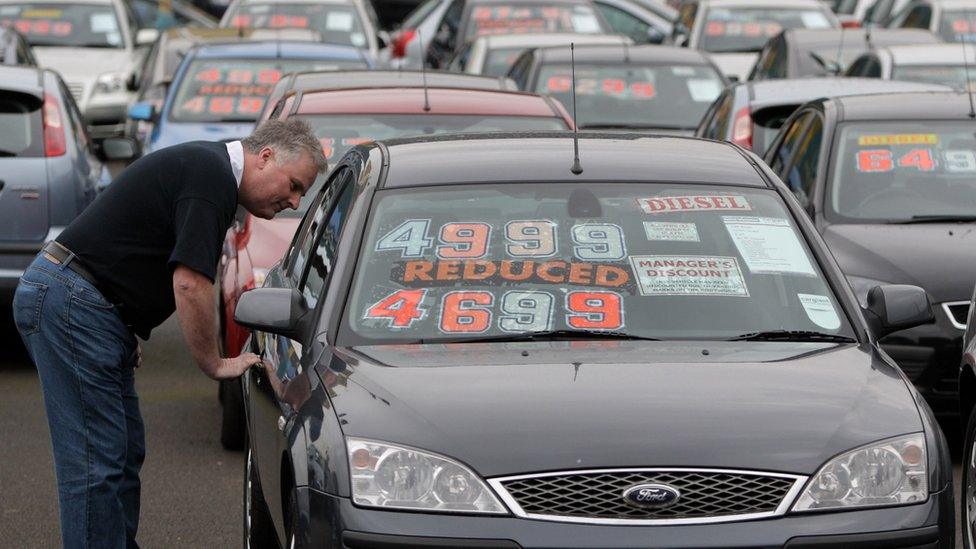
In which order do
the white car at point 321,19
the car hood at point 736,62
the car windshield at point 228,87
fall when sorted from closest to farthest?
the car windshield at point 228,87, the car hood at point 736,62, the white car at point 321,19

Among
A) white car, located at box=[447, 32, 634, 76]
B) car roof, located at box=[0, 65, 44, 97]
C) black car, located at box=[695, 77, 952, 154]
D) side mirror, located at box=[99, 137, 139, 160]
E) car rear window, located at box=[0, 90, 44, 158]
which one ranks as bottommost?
white car, located at box=[447, 32, 634, 76]

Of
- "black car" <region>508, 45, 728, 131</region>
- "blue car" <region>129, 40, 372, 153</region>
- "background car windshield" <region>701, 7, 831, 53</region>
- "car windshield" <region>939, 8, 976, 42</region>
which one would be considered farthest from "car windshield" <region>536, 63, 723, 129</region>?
"background car windshield" <region>701, 7, 831, 53</region>

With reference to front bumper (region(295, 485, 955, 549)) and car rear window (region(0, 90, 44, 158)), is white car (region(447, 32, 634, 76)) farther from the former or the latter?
front bumper (region(295, 485, 955, 549))

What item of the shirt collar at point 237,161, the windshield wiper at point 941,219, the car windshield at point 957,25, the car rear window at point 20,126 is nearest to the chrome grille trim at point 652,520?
the shirt collar at point 237,161

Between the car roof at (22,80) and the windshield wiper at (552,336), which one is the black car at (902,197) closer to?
the windshield wiper at (552,336)

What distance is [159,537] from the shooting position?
6.84 m

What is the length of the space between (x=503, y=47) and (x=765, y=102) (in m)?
5.87

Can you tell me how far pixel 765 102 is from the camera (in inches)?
481

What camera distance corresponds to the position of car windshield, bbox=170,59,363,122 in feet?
45.4

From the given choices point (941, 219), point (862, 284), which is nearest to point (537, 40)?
point (941, 219)

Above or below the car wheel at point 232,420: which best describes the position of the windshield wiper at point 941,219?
above

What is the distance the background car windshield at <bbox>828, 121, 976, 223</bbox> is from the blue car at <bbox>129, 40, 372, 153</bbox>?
17.0 feet

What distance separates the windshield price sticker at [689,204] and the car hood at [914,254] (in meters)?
2.58

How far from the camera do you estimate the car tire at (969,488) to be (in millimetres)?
5977
